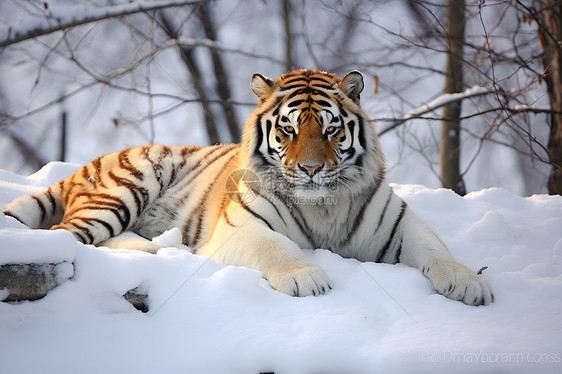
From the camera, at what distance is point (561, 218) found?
3479mm

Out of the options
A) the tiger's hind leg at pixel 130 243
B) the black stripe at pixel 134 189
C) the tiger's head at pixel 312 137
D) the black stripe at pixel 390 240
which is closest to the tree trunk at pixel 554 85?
the black stripe at pixel 390 240

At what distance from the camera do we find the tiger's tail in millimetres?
2958

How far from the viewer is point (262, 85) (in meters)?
2.77

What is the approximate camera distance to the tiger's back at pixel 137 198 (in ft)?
9.77

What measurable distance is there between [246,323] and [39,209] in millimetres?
1891

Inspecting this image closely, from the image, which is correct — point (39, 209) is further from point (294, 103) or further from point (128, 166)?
point (294, 103)

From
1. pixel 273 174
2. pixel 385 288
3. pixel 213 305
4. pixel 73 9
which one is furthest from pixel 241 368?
pixel 73 9

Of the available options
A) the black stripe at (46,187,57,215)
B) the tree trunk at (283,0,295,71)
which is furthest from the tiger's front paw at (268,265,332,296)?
the tree trunk at (283,0,295,71)

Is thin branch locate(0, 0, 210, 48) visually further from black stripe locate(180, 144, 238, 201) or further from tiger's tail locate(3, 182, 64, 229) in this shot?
black stripe locate(180, 144, 238, 201)

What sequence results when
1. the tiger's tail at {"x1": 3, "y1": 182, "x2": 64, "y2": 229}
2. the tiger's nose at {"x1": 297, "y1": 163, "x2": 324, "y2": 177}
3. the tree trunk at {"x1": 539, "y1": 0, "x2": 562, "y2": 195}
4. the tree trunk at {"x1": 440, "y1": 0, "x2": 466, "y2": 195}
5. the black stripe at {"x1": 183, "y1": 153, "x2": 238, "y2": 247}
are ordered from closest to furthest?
the tiger's nose at {"x1": 297, "y1": 163, "x2": 324, "y2": 177}
the tiger's tail at {"x1": 3, "y1": 182, "x2": 64, "y2": 229}
the black stripe at {"x1": 183, "y1": 153, "x2": 238, "y2": 247}
the tree trunk at {"x1": 539, "y1": 0, "x2": 562, "y2": 195}
the tree trunk at {"x1": 440, "y1": 0, "x2": 466, "y2": 195}

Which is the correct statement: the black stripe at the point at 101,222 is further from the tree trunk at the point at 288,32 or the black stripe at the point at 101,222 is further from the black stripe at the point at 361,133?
the tree trunk at the point at 288,32

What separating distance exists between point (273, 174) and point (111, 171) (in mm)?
1235

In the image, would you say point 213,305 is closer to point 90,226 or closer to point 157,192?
point 90,226

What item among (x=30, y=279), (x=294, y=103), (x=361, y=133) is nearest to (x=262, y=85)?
(x=294, y=103)
